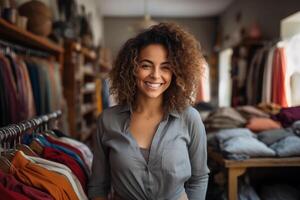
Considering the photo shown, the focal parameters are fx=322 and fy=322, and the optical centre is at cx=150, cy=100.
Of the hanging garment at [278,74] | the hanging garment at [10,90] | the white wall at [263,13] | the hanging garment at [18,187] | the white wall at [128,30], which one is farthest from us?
the white wall at [128,30]

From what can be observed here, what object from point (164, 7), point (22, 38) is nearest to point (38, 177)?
point (22, 38)

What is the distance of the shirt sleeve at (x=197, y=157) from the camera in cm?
127

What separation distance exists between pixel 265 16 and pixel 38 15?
337cm

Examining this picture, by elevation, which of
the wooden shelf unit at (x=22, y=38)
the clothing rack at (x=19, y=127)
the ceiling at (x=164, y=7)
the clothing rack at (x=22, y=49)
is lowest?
the clothing rack at (x=19, y=127)

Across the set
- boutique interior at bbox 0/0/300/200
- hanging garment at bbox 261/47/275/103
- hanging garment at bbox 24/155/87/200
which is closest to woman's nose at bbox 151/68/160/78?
boutique interior at bbox 0/0/300/200

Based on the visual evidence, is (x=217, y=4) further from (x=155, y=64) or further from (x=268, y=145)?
(x=155, y=64)

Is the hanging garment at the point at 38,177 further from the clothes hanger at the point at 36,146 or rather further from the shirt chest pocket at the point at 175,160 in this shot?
the shirt chest pocket at the point at 175,160

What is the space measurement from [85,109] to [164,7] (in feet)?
11.5

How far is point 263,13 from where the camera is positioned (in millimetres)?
4633

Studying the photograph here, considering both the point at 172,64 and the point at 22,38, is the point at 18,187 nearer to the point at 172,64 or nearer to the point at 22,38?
the point at 172,64

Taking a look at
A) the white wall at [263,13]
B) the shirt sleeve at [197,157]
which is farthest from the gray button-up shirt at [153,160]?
the white wall at [263,13]

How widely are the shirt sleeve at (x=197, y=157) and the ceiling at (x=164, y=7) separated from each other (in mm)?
5184

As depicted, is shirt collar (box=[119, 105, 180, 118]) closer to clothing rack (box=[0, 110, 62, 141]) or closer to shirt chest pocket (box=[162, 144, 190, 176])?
shirt chest pocket (box=[162, 144, 190, 176])

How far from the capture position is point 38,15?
2.30 meters
